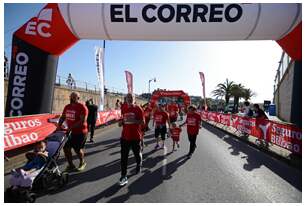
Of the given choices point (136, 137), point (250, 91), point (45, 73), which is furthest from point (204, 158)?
point (250, 91)

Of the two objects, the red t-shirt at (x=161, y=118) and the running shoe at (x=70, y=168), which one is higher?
the red t-shirt at (x=161, y=118)

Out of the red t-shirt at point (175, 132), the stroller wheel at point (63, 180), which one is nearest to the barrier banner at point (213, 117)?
the red t-shirt at point (175, 132)

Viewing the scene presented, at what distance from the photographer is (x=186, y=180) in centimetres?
593

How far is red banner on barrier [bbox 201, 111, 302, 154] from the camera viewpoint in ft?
27.0

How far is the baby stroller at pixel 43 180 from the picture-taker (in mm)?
4395

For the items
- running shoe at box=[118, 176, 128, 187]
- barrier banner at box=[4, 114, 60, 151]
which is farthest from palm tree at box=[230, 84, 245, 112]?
running shoe at box=[118, 176, 128, 187]

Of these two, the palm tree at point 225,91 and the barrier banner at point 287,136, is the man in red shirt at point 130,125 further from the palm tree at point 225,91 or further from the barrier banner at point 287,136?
the palm tree at point 225,91

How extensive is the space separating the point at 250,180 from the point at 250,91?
194ft

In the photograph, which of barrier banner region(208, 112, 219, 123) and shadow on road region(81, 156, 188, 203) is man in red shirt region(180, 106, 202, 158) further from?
barrier banner region(208, 112, 219, 123)

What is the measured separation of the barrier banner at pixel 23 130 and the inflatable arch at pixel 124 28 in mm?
347

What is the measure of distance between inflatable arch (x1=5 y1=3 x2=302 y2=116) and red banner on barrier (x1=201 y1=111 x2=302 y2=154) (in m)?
2.54

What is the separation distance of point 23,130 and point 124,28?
430cm

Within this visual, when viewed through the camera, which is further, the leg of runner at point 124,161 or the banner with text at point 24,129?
the banner with text at point 24,129

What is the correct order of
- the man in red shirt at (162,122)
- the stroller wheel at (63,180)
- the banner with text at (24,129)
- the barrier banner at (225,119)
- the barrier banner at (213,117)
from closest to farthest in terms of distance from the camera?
the stroller wheel at (63,180) < the banner with text at (24,129) < the man in red shirt at (162,122) < the barrier banner at (225,119) < the barrier banner at (213,117)
